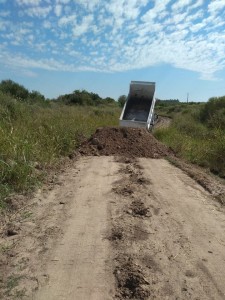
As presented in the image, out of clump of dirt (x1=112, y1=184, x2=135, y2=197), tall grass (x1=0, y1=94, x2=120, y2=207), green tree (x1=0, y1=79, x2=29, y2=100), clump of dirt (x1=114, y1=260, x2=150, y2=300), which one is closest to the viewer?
clump of dirt (x1=114, y1=260, x2=150, y2=300)

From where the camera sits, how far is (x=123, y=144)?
47.7 feet

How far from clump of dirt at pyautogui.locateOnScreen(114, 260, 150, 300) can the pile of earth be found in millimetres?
9124

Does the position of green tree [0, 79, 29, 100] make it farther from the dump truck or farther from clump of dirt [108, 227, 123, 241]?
clump of dirt [108, 227, 123, 241]

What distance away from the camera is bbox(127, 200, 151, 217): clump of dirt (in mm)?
6234

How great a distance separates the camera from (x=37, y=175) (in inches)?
325

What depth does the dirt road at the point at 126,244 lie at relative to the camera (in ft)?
12.8

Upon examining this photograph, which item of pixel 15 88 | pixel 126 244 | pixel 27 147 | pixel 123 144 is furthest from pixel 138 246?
pixel 15 88

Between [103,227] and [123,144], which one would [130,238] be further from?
[123,144]

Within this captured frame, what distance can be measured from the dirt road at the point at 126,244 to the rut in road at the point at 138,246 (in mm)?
10

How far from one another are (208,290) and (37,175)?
5.11 metres

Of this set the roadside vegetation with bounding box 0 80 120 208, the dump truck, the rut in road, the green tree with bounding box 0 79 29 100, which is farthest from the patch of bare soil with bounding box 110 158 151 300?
the green tree with bounding box 0 79 29 100

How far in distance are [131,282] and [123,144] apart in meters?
10.7

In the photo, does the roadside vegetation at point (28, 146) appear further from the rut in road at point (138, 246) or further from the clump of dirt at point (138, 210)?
the clump of dirt at point (138, 210)

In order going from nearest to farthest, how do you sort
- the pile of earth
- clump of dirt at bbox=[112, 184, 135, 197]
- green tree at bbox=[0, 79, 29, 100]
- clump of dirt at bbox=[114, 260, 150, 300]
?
clump of dirt at bbox=[114, 260, 150, 300]
clump of dirt at bbox=[112, 184, 135, 197]
the pile of earth
green tree at bbox=[0, 79, 29, 100]
